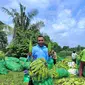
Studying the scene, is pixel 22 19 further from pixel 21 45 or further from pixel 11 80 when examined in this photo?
pixel 11 80

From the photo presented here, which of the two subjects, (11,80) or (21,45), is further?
(21,45)

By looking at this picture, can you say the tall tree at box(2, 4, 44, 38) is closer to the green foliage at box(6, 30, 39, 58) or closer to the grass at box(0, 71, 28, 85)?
the green foliage at box(6, 30, 39, 58)

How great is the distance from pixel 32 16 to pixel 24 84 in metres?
20.0

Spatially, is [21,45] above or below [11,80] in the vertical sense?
above

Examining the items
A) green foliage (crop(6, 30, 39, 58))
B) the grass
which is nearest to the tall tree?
green foliage (crop(6, 30, 39, 58))

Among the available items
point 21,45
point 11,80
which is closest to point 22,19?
point 21,45

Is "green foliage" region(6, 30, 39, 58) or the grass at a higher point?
"green foliage" region(6, 30, 39, 58)

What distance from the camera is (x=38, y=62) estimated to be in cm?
597

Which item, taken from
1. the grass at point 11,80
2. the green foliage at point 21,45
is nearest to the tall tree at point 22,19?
the green foliage at point 21,45

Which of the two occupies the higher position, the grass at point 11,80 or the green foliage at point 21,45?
the green foliage at point 21,45

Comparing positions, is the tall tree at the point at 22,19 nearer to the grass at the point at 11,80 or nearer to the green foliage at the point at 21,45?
the green foliage at the point at 21,45

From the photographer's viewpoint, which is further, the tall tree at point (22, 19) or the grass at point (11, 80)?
the tall tree at point (22, 19)

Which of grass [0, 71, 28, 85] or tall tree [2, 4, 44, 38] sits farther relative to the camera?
tall tree [2, 4, 44, 38]

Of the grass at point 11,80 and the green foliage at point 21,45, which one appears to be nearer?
the grass at point 11,80
